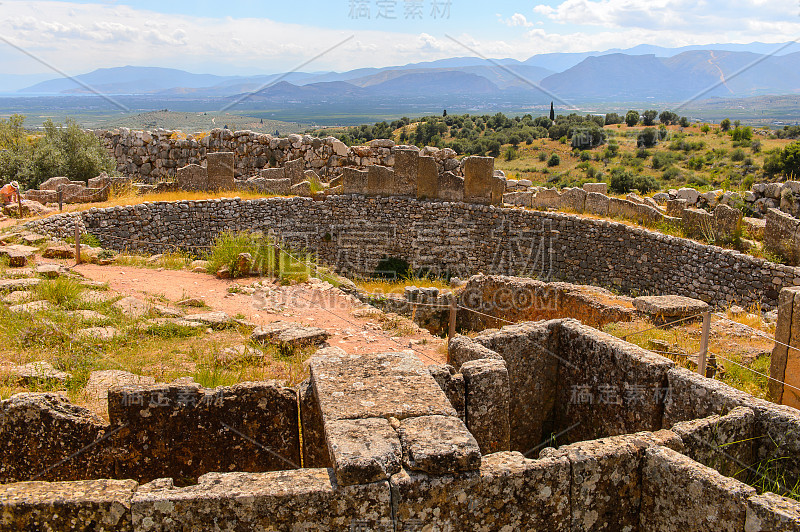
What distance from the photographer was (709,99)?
82.1 m

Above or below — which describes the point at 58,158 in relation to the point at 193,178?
above

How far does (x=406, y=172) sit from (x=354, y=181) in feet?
4.89

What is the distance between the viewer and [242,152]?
19.9 meters

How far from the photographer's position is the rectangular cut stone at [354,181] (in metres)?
17.4

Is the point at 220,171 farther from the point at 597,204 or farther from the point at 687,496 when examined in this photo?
the point at 687,496

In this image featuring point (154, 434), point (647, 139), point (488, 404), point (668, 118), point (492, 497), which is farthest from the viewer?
point (668, 118)

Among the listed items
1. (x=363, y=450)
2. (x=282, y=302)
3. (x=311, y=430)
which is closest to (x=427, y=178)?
(x=282, y=302)

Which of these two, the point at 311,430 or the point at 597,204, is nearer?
the point at 311,430

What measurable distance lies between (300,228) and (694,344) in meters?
11.3

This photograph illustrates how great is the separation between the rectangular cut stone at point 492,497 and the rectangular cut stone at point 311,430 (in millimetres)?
1332

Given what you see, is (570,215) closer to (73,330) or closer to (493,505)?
(73,330)

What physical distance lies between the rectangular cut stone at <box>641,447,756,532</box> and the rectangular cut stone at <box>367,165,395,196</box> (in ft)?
46.3

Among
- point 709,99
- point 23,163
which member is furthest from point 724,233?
point 709,99

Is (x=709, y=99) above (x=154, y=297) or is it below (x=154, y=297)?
above
